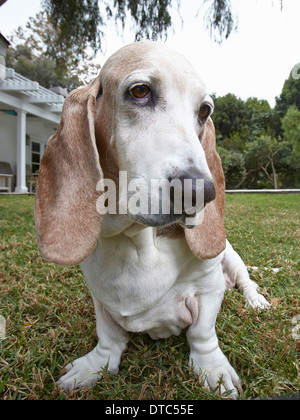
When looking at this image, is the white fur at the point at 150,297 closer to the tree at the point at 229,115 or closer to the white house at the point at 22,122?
the white house at the point at 22,122

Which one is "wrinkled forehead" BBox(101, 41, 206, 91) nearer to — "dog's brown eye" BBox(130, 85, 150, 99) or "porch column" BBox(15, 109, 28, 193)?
"dog's brown eye" BBox(130, 85, 150, 99)

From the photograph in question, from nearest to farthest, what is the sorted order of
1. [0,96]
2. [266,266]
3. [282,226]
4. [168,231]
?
1. [168,231]
2. [266,266]
3. [282,226]
4. [0,96]

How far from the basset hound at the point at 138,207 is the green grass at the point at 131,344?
81mm

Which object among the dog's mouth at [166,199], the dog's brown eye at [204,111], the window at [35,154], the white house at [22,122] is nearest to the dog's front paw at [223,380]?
the dog's mouth at [166,199]

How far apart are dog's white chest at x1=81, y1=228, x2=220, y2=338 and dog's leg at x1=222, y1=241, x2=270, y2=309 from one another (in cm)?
69

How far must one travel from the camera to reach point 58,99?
40.2 ft

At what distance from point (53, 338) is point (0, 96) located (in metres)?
11.7

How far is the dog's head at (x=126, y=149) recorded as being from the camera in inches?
35.8

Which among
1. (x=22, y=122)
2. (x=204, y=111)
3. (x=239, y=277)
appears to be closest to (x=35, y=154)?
(x=22, y=122)

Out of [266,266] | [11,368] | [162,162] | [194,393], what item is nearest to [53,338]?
[11,368]

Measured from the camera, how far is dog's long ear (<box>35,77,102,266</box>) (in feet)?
3.62

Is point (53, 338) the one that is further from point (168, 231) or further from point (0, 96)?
point (0, 96)

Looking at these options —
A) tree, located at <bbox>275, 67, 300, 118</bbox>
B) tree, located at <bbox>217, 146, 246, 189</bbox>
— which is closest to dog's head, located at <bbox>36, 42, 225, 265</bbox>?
tree, located at <bbox>275, 67, 300, 118</bbox>

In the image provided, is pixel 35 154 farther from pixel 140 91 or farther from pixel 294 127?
pixel 140 91
